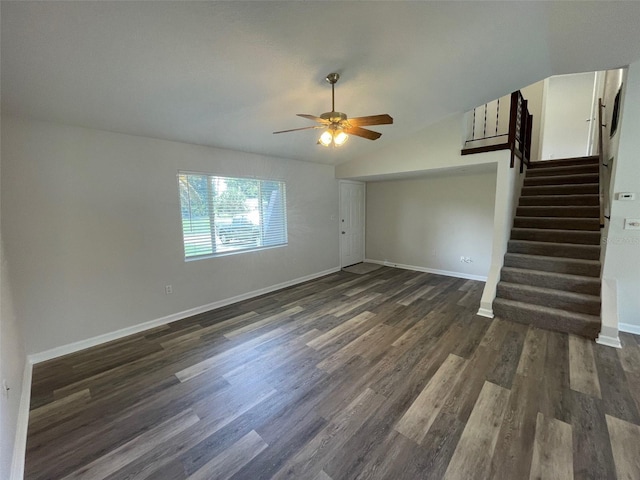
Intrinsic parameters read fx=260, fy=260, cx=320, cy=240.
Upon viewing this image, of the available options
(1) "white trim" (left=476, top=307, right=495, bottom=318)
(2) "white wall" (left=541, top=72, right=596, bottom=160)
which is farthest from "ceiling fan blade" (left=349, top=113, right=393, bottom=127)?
(2) "white wall" (left=541, top=72, right=596, bottom=160)

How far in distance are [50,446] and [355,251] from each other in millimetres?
5651

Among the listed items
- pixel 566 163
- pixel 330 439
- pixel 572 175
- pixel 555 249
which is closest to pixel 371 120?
pixel 330 439

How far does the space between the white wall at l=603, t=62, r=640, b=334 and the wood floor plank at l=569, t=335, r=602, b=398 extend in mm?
706

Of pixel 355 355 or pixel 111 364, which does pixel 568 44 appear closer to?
pixel 355 355

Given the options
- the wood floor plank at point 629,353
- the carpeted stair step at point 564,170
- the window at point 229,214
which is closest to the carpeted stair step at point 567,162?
the carpeted stair step at point 564,170

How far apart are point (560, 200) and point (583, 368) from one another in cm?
312

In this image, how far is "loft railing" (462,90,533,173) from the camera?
3707mm

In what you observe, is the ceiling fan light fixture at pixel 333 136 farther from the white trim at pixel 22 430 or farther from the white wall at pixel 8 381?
the white trim at pixel 22 430

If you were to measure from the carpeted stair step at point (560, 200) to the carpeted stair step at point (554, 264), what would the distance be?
A: 1.26 metres

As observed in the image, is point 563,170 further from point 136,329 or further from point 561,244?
point 136,329

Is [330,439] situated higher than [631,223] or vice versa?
[631,223]

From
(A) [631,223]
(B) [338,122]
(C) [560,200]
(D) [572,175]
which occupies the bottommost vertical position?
(A) [631,223]

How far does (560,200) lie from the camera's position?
14.3 feet

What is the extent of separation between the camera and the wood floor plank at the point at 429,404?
5.88 ft
